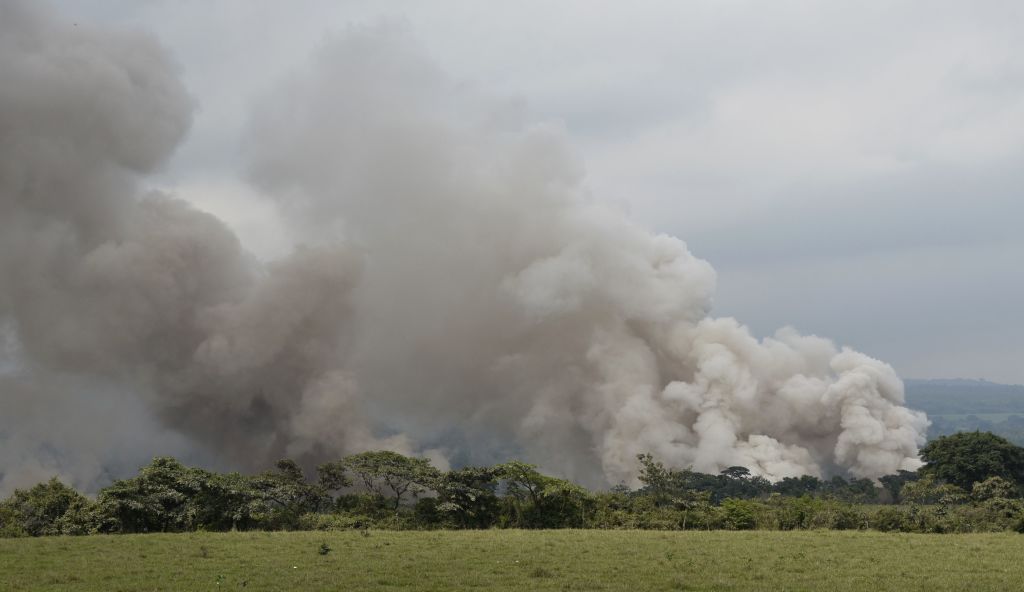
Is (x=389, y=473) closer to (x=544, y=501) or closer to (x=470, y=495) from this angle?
(x=470, y=495)

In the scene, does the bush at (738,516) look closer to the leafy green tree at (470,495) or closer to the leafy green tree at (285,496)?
the leafy green tree at (470,495)

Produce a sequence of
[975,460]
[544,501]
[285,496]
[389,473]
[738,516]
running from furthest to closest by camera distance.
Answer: [975,460] → [389,473] → [544,501] → [285,496] → [738,516]

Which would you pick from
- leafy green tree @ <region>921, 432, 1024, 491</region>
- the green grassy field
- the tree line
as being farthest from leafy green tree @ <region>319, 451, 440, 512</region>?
leafy green tree @ <region>921, 432, 1024, 491</region>

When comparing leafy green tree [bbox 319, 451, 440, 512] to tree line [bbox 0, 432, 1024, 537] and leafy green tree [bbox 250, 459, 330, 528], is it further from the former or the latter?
leafy green tree [bbox 250, 459, 330, 528]

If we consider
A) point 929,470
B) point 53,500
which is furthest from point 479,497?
point 929,470

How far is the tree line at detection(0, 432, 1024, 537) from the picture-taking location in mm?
38469

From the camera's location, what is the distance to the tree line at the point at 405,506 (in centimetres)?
3847

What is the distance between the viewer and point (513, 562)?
26.2 metres

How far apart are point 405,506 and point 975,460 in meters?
44.0

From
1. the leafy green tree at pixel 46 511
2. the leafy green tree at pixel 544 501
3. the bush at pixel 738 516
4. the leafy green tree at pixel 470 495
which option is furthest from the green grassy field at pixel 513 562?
the leafy green tree at pixel 470 495

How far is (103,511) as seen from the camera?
37.3 meters

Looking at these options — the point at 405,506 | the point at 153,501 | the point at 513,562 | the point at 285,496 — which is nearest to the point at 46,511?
the point at 153,501

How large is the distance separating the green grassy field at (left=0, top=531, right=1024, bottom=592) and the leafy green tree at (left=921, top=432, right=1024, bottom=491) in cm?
3339

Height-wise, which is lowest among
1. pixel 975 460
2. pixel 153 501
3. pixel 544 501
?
pixel 544 501
